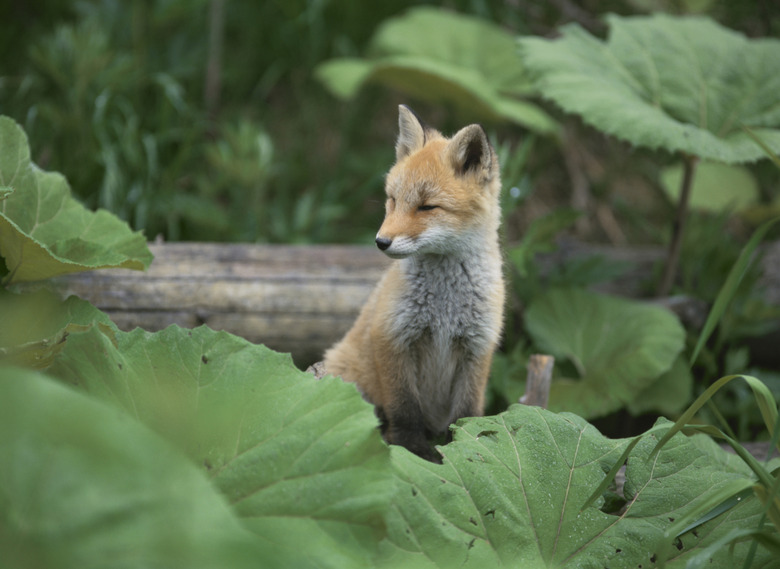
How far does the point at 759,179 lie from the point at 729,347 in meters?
2.73

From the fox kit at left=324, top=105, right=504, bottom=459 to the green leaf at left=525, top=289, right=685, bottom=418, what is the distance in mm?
918

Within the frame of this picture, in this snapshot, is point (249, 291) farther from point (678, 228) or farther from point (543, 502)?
point (678, 228)

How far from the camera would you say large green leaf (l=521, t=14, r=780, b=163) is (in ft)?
12.0

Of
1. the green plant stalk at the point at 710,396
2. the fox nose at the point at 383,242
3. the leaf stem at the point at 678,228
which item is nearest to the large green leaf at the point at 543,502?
the green plant stalk at the point at 710,396

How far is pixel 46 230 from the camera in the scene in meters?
2.81

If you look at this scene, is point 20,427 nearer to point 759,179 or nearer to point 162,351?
point 162,351

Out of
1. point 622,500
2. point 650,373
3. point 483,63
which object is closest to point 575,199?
point 483,63

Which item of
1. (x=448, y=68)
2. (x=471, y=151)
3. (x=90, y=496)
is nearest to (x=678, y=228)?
(x=448, y=68)

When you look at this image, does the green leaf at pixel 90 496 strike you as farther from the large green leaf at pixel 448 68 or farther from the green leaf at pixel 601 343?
the large green leaf at pixel 448 68

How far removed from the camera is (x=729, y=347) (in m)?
4.65

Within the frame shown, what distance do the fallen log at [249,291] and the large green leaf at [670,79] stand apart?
154 cm

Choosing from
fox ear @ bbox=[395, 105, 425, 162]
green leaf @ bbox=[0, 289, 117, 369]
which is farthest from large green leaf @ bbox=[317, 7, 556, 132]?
green leaf @ bbox=[0, 289, 117, 369]

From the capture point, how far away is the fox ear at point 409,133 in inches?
121

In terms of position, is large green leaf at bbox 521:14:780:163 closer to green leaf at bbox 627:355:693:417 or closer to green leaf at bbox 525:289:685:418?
green leaf at bbox 525:289:685:418
